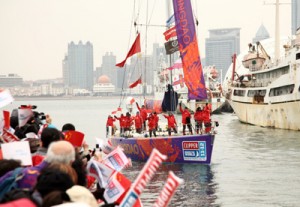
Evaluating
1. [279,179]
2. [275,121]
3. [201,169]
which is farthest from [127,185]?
[275,121]

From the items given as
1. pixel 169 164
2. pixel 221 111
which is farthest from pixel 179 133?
pixel 221 111

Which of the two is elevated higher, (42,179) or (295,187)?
(42,179)

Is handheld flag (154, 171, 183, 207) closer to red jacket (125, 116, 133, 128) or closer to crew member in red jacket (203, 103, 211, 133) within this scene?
crew member in red jacket (203, 103, 211, 133)

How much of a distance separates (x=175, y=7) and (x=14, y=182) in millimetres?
23692

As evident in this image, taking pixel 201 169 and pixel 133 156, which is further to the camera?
pixel 133 156

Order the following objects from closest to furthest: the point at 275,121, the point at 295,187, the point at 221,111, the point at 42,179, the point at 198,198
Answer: the point at 42,179
the point at 198,198
the point at 295,187
the point at 275,121
the point at 221,111

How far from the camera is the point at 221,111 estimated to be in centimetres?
11431

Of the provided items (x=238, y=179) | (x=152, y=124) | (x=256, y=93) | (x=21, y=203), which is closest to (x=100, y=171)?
(x=21, y=203)

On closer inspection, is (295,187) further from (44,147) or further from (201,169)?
(44,147)

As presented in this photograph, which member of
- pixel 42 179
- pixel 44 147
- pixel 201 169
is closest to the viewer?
pixel 42 179

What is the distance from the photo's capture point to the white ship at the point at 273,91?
54.0 meters

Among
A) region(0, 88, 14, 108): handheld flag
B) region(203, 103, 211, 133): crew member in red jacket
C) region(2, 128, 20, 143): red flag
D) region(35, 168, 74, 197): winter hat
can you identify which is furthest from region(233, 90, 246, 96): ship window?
region(35, 168, 74, 197): winter hat

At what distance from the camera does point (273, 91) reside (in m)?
59.2

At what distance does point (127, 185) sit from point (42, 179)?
2501 millimetres
